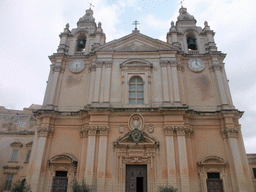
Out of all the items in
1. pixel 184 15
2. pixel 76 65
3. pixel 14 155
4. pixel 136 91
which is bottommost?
pixel 14 155

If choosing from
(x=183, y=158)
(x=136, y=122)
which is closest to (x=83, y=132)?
(x=136, y=122)

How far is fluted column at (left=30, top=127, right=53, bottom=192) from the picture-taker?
13.4 m

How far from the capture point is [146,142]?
14203 millimetres

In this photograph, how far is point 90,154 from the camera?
545 inches

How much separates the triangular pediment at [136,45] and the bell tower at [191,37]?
147 cm

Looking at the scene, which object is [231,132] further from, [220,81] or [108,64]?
[108,64]

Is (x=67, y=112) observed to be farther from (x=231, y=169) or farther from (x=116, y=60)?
(x=231, y=169)

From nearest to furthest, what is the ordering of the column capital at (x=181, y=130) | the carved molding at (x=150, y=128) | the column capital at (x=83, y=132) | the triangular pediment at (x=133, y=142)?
the triangular pediment at (x=133, y=142), the column capital at (x=181, y=130), the carved molding at (x=150, y=128), the column capital at (x=83, y=132)

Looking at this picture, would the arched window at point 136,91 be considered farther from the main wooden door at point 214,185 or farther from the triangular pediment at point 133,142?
the main wooden door at point 214,185

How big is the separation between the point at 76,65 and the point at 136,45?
5672 millimetres

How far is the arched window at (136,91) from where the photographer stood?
638 inches

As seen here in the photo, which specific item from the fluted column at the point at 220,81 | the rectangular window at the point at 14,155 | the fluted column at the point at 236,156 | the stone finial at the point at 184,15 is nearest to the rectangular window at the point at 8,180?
the rectangular window at the point at 14,155

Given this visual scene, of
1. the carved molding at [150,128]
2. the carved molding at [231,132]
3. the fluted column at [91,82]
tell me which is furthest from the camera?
the fluted column at [91,82]

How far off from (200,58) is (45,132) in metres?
14.1
